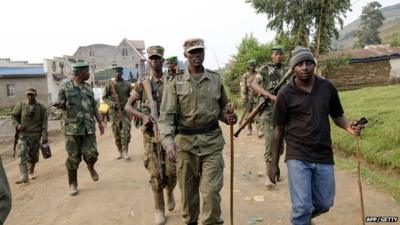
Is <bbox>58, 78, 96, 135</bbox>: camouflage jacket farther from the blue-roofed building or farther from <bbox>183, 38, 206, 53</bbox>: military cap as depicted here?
the blue-roofed building

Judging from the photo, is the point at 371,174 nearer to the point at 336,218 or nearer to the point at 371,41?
the point at 336,218

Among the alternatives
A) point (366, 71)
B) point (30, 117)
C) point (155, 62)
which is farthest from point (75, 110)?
point (366, 71)

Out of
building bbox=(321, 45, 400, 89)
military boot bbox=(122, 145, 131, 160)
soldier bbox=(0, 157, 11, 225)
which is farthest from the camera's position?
building bbox=(321, 45, 400, 89)

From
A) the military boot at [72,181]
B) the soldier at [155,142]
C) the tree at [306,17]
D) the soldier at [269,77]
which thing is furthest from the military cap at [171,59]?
the tree at [306,17]

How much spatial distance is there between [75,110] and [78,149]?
67cm

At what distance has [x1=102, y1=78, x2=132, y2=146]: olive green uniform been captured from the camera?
1034 cm

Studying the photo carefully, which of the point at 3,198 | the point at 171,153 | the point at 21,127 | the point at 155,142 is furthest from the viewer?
the point at 21,127

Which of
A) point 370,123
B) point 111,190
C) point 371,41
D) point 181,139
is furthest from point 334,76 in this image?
point 371,41

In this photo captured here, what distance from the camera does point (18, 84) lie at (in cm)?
3631

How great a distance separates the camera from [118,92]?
10.5m

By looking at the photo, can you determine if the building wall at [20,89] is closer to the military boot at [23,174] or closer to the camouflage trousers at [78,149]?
the military boot at [23,174]

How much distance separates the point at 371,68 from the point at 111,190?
842 inches

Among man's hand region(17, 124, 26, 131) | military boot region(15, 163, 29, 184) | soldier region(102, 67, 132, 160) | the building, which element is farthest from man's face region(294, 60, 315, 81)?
the building

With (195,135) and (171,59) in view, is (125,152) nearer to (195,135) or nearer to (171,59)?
(171,59)
